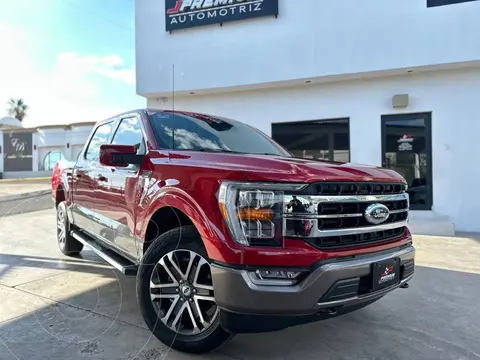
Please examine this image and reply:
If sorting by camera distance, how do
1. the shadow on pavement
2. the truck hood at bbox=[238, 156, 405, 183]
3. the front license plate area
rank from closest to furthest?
the truck hood at bbox=[238, 156, 405, 183] < the front license plate area < the shadow on pavement

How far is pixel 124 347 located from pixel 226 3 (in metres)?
9.01

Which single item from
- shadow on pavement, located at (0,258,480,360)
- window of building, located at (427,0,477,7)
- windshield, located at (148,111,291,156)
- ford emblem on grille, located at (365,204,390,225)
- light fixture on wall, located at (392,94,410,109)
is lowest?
shadow on pavement, located at (0,258,480,360)

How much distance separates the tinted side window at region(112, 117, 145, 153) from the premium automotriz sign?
6.56 metres

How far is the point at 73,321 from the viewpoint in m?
3.45

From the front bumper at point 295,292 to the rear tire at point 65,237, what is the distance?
396 cm

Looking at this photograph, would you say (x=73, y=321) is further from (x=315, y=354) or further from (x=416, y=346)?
(x=416, y=346)

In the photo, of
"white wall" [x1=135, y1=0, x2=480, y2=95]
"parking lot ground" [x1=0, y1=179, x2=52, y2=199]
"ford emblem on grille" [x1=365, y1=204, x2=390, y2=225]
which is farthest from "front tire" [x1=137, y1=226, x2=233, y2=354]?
"parking lot ground" [x1=0, y1=179, x2=52, y2=199]

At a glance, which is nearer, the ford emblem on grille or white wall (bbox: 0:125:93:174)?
the ford emblem on grille

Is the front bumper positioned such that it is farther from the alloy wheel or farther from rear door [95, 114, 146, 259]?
rear door [95, 114, 146, 259]

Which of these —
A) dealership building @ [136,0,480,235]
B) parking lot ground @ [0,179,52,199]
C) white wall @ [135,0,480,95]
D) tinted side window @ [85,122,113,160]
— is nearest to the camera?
tinted side window @ [85,122,113,160]

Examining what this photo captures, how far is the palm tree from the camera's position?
2512 inches

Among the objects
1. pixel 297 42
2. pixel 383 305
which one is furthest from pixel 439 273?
pixel 297 42

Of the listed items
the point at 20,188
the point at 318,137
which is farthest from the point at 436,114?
the point at 20,188

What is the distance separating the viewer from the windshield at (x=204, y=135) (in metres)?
3.42
